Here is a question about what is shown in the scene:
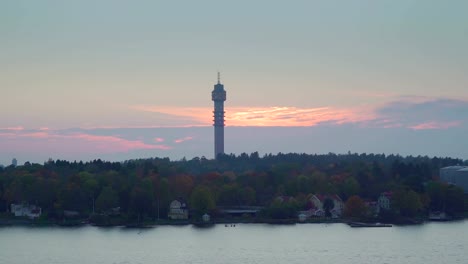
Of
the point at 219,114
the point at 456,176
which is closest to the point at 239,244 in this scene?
the point at 456,176

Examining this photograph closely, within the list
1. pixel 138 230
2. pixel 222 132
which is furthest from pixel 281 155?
pixel 138 230

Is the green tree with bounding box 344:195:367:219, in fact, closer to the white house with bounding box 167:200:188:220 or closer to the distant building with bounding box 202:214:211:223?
the distant building with bounding box 202:214:211:223

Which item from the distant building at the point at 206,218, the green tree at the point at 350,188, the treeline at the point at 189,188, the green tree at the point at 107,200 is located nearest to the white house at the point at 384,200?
the treeline at the point at 189,188

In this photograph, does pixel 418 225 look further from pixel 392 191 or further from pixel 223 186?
pixel 223 186

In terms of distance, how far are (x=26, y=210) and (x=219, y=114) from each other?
151ft

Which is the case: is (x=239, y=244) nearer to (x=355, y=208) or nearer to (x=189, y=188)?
(x=355, y=208)

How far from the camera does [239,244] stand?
2361cm

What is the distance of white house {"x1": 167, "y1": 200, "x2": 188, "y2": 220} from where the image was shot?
1272 inches

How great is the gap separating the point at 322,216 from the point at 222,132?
44.9m

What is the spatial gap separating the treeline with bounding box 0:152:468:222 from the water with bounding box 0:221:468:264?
2624 millimetres

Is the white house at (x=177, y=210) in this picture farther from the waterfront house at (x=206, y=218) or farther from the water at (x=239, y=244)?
the water at (x=239, y=244)

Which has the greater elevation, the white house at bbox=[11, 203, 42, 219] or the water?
the white house at bbox=[11, 203, 42, 219]

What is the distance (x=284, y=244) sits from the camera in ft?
77.4

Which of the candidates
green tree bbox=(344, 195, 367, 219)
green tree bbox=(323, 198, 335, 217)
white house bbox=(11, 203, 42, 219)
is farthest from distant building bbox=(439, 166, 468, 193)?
white house bbox=(11, 203, 42, 219)
